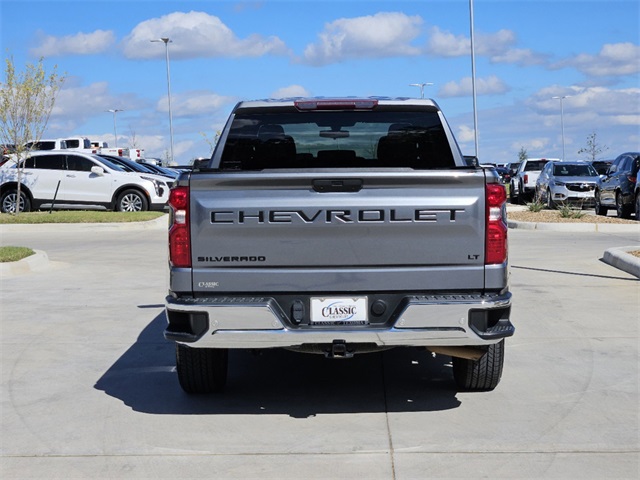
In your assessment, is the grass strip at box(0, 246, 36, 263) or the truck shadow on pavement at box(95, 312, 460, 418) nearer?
the truck shadow on pavement at box(95, 312, 460, 418)

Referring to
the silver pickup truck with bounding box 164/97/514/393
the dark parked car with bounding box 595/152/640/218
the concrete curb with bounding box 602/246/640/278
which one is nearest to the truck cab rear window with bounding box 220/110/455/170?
the silver pickup truck with bounding box 164/97/514/393

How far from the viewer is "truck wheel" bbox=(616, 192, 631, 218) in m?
26.8

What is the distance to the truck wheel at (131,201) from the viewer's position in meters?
27.5

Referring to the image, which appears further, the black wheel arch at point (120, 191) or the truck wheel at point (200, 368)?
the black wheel arch at point (120, 191)

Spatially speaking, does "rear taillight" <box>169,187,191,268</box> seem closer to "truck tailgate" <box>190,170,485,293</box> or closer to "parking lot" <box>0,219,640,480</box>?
"truck tailgate" <box>190,170,485,293</box>

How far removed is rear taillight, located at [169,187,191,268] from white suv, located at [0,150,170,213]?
21595mm

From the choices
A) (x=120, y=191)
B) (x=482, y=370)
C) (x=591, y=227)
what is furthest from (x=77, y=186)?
(x=482, y=370)

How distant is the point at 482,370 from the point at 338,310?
1410mm

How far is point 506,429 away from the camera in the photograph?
20.5ft

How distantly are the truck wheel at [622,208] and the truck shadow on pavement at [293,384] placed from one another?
19410 mm

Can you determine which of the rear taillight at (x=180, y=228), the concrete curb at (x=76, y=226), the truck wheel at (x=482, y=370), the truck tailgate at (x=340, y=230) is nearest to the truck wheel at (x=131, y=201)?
the concrete curb at (x=76, y=226)

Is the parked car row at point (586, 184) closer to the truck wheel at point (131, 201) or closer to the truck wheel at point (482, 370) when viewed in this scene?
the truck wheel at point (131, 201)

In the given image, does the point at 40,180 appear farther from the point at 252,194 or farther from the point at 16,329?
the point at 252,194

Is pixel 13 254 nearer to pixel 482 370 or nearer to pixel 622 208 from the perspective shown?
pixel 482 370
